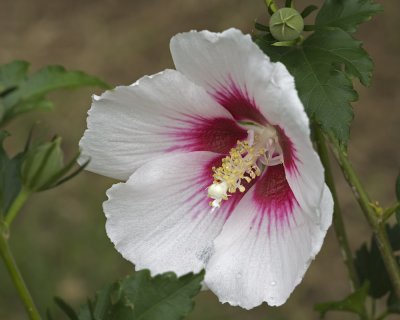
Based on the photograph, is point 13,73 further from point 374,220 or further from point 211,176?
point 374,220

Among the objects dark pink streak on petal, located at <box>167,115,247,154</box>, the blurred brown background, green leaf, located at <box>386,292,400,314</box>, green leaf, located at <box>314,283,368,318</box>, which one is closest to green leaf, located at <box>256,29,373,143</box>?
dark pink streak on petal, located at <box>167,115,247,154</box>

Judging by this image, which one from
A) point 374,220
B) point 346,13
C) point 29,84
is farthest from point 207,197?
point 29,84

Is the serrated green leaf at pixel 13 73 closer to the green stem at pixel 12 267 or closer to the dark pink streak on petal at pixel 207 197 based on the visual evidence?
the green stem at pixel 12 267

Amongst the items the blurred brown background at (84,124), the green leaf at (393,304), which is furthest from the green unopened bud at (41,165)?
the blurred brown background at (84,124)

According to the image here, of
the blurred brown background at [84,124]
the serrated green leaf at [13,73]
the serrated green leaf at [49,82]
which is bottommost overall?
the blurred brown background at [84,124]

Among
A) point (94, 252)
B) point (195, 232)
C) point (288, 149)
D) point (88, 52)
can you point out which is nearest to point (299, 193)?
point (288, 149)

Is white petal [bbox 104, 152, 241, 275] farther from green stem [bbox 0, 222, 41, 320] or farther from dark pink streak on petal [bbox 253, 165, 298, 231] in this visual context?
green stem [bbox 0, 222, 41, 320]

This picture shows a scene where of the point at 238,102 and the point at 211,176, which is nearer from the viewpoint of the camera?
the point at 238,102
